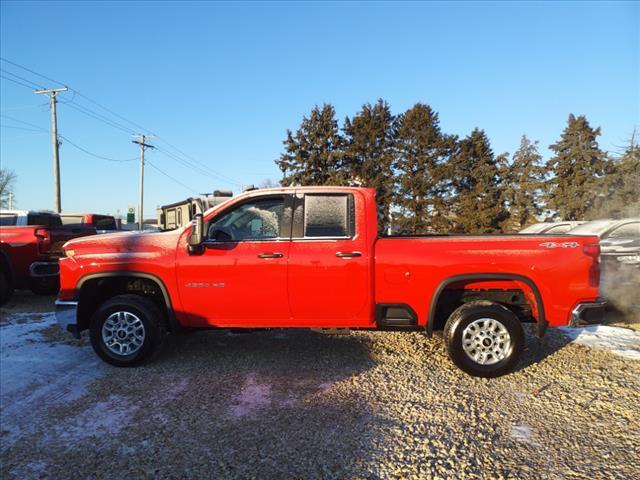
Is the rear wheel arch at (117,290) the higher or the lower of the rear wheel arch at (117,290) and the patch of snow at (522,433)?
the higher

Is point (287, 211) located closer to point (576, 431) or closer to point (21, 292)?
point (576, 431)

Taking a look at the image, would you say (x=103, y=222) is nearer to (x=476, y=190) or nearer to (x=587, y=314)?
(x=587, y=314)

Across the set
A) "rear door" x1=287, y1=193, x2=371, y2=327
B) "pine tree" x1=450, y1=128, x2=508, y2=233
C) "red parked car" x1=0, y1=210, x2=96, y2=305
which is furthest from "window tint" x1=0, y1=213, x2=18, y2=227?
"pine tree" x1=450, y1=128, x2=508, y2=233

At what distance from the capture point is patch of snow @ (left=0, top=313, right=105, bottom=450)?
11.1ft

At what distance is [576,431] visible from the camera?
3080 millimetres

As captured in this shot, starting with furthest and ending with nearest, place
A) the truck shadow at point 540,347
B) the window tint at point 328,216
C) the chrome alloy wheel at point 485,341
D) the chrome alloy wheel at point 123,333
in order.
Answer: the truck shadow at point 540,347 → the chrome alloy wheel at point 123,333 → the window tint at point 328,216 → the chrome alloy wheel at point 485,341

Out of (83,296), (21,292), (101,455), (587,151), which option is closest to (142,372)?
(83,296)

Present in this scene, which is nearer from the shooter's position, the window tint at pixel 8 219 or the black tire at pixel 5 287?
the black tire at pixel 5 287

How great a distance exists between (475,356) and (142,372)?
11.5ft

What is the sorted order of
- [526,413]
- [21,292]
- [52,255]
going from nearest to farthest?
→ [526,413] < [52,255] < [21,292]

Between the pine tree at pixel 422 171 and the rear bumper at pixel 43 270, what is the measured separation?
28.8 meters

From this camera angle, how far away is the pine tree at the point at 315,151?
37156 millimetres

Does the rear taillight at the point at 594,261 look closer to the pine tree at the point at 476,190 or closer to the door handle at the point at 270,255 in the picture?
the door handle at the point at 270,255

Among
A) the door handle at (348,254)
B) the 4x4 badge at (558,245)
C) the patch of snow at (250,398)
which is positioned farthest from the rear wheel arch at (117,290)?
the 4x4 badge at (558,245)
